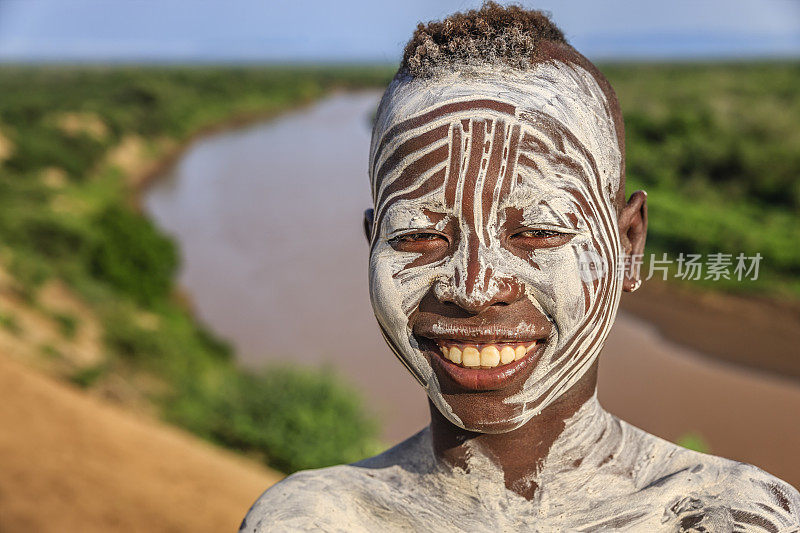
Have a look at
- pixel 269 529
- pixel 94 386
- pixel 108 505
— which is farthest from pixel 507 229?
pixel 94 386

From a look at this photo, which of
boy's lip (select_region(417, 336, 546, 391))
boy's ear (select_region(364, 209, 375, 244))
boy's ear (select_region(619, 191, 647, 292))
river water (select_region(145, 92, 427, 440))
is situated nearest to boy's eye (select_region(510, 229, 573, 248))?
boy's lip (select_region(417, 336, 546, 391))

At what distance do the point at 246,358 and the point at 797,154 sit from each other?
14.0m

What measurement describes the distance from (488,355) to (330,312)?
13.9m

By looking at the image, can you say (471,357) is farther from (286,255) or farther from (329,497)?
(286,255)

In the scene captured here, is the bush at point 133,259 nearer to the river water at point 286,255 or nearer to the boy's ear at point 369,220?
the river water at point 286,255

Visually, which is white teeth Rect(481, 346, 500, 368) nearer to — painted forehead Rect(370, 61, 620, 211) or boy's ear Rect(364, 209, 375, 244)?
painted forehead Rect(370, 61, 620, 211)

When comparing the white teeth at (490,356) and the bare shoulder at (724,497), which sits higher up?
the white teeth at (490,356)

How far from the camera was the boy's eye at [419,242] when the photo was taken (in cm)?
194

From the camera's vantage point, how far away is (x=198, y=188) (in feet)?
94.2

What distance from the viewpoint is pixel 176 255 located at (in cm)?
1675

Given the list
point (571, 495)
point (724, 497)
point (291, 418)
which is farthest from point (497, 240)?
point (291, 418)

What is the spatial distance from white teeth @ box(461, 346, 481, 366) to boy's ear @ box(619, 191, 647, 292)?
53 centimetres

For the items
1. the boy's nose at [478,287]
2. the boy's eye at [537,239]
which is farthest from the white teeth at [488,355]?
the boy's eye at [537,239]

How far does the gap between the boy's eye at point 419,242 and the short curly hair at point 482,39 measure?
1.48ft
